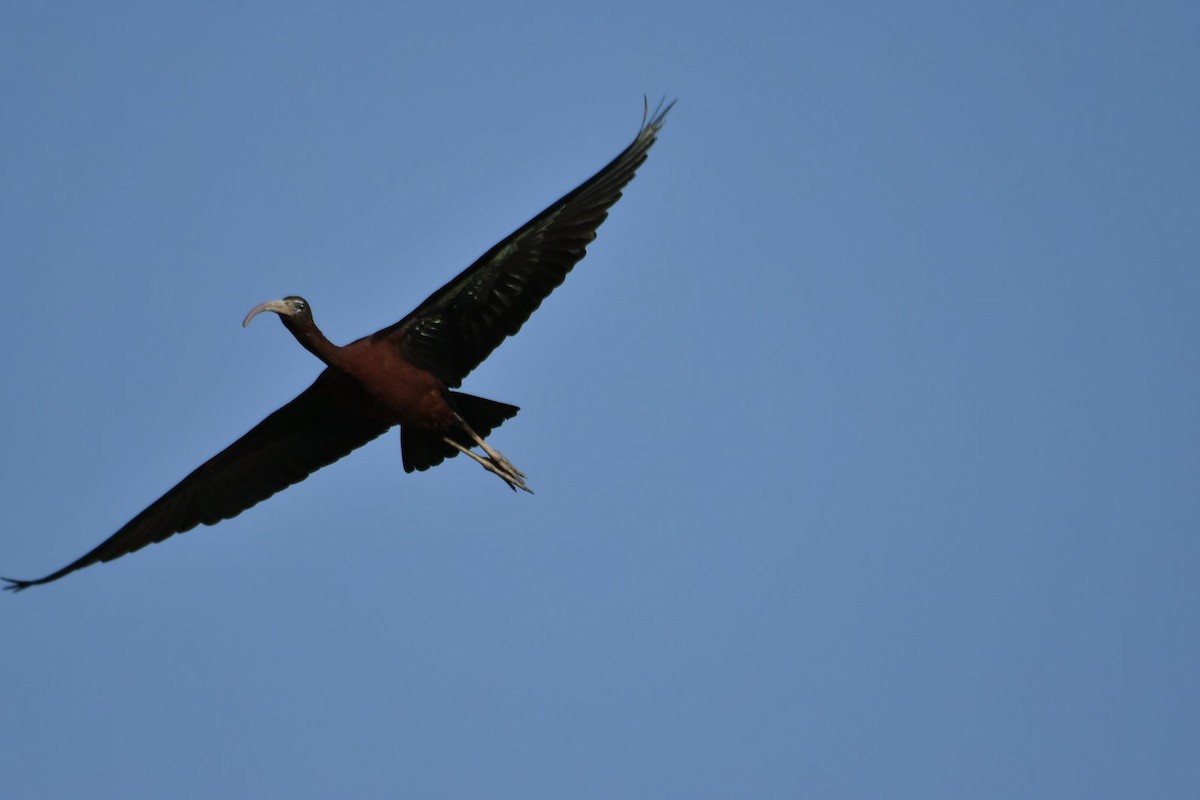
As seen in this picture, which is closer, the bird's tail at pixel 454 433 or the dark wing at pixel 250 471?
the bird's tail at pixel 454 433

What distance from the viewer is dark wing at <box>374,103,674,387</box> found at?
559 inches

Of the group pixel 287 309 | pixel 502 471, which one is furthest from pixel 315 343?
pixel 502 471

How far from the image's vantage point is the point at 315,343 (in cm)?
1436

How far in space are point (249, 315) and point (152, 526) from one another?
2663 millimetres

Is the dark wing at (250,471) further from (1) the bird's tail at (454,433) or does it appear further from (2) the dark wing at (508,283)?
(2) the dark wing at (508,283)

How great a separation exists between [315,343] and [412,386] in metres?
0.91

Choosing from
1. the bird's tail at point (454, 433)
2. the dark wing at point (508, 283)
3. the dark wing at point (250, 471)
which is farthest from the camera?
the dark wing at point (250, 471)

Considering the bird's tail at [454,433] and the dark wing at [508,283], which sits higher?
the dark wing at [508,283]

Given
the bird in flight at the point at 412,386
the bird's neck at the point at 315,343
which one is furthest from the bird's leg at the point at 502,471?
the bird's neck at the point at 315,343

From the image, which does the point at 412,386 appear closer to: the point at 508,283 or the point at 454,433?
the point at 454,433

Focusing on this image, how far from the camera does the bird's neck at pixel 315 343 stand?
14.3 meters

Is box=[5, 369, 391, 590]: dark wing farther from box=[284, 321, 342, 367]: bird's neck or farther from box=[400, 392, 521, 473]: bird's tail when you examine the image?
box=[284, 321, 342, 367]: bird's neck

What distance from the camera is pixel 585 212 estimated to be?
47.1 feet

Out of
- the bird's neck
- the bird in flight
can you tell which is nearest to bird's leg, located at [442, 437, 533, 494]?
the bird in flight
